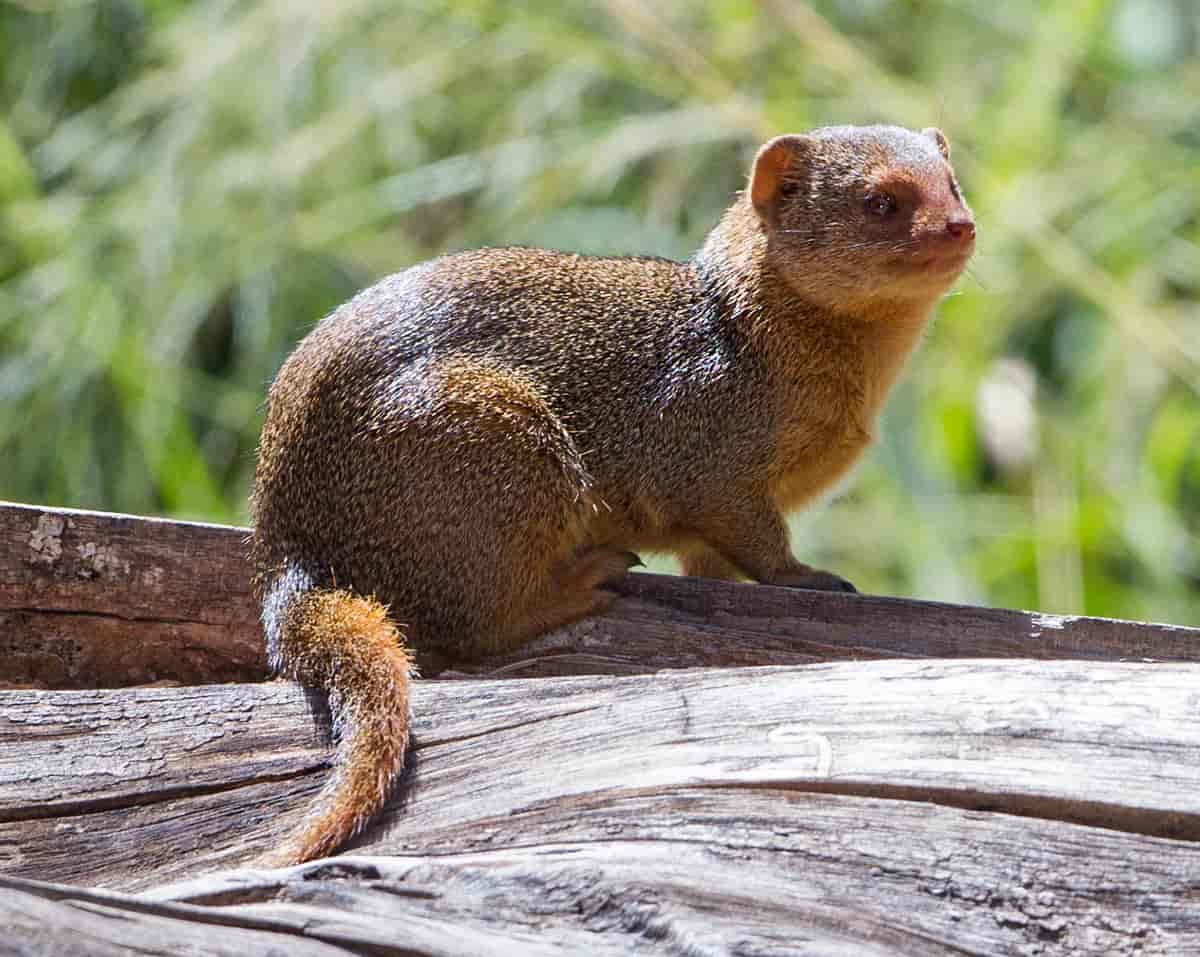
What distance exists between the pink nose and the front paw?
37.1 inches

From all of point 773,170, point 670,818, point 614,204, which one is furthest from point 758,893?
point 614,204

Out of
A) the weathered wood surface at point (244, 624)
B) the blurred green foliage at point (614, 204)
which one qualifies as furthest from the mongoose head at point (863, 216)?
the blurred green foliage at point (614, 204)

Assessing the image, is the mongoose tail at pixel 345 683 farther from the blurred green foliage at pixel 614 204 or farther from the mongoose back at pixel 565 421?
the blurred green foliage at pixel 614 204

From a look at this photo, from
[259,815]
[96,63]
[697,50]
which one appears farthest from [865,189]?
[96,63]

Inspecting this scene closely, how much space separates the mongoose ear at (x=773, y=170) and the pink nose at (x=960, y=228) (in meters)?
0.57

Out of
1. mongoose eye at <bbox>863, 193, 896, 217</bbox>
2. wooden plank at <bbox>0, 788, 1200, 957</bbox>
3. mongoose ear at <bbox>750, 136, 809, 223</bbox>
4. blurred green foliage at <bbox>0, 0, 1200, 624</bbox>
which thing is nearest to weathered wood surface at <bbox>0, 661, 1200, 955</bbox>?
wooden plank at <bbox>0, 788, 1200, 957</bbox>

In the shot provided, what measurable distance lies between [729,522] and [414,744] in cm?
131

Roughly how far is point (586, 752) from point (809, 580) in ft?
4.29

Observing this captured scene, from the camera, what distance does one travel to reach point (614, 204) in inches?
363

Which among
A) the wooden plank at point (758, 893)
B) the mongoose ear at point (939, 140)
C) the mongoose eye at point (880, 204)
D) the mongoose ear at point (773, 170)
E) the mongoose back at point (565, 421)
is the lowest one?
the wooden plank at point (758, 893)

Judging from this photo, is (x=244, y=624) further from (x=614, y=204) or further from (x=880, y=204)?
(x=614, y=204)

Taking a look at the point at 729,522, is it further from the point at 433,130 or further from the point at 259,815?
the point at 433,130

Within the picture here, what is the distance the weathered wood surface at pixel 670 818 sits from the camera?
2482 millimetres

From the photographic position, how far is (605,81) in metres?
9.30
